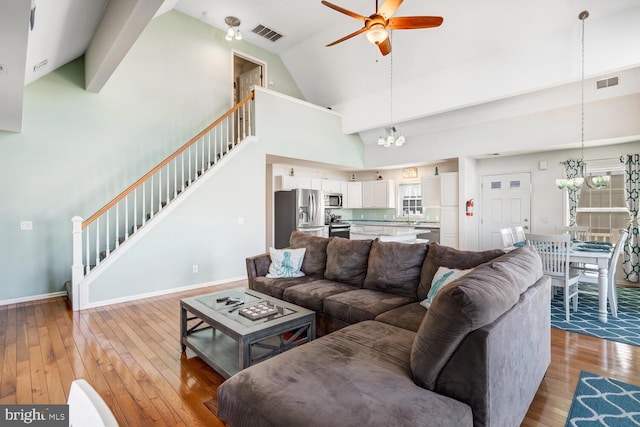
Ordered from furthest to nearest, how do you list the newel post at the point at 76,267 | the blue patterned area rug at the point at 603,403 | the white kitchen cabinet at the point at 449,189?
the white kitchen cabinet at the point at 449,189 → the newel post at the point at 76,267 → the blue patterned area rug at the point at 603,403

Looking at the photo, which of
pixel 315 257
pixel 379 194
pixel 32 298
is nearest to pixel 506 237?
pixel 315 257

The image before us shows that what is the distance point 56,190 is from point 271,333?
4642 millimetres

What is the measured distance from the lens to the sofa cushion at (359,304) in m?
2.70

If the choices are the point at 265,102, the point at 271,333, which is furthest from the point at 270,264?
the point at 265,102

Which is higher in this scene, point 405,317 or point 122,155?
point 122,155

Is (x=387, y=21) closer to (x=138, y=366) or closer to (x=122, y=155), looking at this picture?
(x=138, y=366)

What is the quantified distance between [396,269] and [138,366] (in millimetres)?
2470

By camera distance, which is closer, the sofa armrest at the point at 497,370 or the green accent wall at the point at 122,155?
the sofa armrest at the point at 497,370

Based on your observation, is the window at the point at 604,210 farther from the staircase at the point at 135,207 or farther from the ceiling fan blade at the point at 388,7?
the staircase at the point at 135,207

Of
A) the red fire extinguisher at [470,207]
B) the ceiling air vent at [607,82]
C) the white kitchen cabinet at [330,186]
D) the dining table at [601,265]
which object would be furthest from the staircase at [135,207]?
the ceiling air vent at [607,82]

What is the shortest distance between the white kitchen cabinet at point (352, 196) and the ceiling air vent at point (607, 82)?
5538 millimetres

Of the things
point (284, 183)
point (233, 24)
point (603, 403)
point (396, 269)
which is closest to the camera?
point (603, 403)

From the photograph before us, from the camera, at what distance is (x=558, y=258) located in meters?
3.74

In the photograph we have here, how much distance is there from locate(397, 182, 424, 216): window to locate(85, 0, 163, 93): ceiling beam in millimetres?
7048
